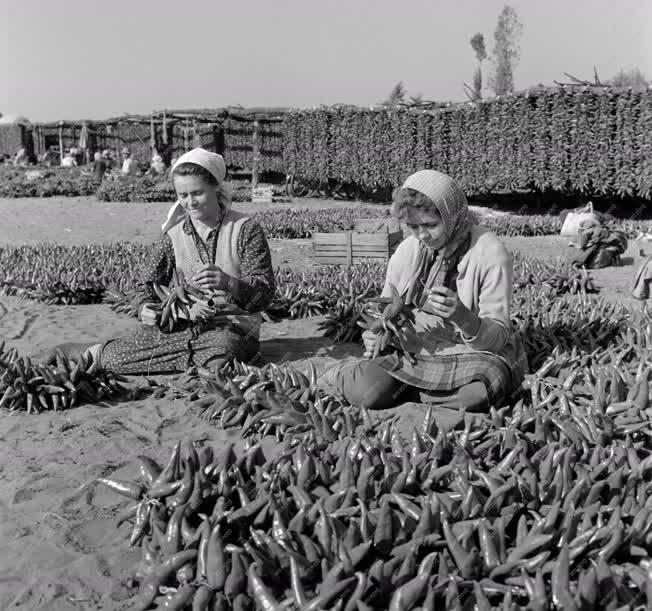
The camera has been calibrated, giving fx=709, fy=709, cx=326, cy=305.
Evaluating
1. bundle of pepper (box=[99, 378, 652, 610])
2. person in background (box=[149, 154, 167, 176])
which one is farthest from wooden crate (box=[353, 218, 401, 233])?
person in background (box=[149, 154, 167, 176])

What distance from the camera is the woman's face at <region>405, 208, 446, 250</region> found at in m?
3.21

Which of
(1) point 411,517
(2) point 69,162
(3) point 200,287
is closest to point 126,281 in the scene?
(3) point 200,287

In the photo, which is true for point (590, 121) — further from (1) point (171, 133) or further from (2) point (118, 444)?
(1) point (171, 133)

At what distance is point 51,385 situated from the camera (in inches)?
144

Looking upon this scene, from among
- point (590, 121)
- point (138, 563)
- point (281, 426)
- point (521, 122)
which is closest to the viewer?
point (138, 563)

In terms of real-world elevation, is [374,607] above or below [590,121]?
below

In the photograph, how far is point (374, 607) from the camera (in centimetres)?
194

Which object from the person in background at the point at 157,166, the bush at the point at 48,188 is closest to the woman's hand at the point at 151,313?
the bush at the point at 48,188

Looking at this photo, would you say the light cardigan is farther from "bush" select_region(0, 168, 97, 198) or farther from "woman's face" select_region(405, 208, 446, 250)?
"bush" select_region(0, 168, 97, 198)

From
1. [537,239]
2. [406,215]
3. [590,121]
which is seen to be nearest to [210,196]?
[406,215]

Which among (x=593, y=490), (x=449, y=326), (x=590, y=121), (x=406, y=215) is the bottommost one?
(x=593, y=490)

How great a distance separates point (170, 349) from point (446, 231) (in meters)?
1.86

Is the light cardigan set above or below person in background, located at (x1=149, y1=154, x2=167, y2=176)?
below

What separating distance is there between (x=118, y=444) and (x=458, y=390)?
1.61 meters
